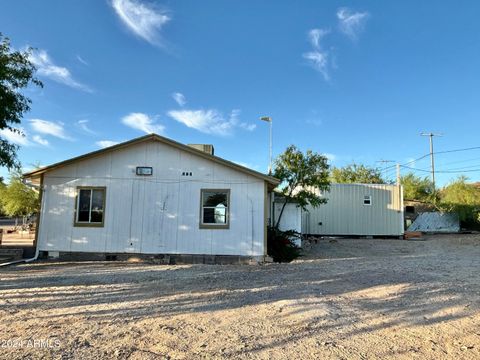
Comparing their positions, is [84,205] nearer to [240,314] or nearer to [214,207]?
[214,207]

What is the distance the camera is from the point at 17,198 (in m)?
24.2

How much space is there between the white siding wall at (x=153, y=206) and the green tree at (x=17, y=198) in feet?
46.7

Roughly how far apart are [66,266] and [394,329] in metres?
9.05

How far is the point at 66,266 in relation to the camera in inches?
413

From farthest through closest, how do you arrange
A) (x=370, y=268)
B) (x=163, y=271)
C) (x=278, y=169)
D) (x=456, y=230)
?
(x=456, y=230) → (x=278, y=169) → (x=370, y=268) → (x=163, y=271)

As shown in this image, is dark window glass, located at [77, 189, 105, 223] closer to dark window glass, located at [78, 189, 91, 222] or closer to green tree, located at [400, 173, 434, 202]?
dark window glass, located at [78, 189, 91, 222]

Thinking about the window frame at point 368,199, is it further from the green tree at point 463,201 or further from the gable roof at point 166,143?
the gable roof at point 166,143

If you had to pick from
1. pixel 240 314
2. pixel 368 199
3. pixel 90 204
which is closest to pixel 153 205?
pixel 90 204

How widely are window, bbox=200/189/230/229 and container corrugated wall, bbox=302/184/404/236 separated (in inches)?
500

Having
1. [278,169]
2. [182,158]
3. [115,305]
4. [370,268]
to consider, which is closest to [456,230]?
[278,169]

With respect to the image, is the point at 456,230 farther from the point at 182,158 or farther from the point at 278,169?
the point at 182,158

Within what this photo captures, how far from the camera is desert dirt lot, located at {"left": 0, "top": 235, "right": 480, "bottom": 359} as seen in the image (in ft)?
13.5

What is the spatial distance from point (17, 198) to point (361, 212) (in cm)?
2232

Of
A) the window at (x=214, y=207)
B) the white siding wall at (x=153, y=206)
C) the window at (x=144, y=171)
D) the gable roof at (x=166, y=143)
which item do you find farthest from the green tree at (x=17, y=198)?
the window at (x=214, y=207)
